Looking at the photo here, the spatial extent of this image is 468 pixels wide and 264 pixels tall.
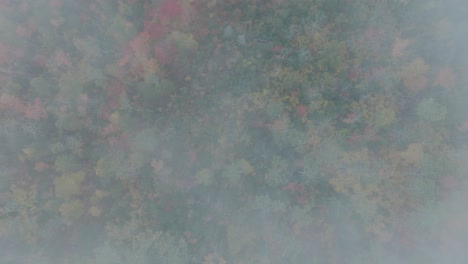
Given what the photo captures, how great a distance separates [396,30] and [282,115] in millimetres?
9514

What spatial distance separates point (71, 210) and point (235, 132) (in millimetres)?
11404

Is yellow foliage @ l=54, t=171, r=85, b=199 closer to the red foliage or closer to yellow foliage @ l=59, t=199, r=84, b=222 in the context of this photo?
yellow foliage @ l=59, t=199, r=84, b=222

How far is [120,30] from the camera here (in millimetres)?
21328

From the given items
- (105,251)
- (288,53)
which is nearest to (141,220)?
(105,251)

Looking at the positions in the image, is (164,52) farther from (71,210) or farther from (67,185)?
(71,210)

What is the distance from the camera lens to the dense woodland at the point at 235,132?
20.6 m

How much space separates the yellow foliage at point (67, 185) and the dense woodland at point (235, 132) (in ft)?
0.39

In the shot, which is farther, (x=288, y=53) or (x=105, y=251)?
(x=288, y=53)

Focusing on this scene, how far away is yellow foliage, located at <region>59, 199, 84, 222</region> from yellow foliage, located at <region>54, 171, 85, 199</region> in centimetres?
59

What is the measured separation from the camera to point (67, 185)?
808 inches

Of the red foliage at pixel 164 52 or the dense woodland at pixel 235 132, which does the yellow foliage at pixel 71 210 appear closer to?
the dense woodland at pixel 235 132

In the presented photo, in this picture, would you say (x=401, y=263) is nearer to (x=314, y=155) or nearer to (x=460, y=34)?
(x=314, y=155)

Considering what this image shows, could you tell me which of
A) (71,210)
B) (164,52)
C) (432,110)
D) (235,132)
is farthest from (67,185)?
(432,110)

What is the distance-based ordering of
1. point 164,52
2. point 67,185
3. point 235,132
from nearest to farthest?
point 67,185, point 235,132, point 164,52
